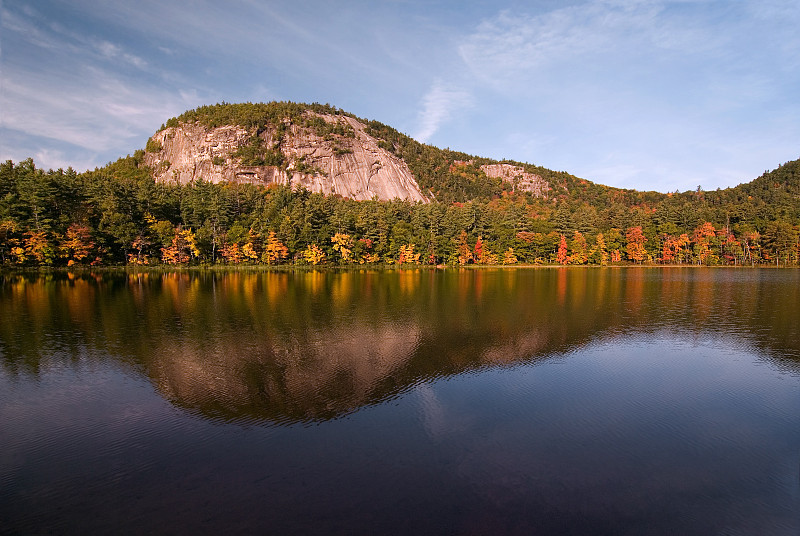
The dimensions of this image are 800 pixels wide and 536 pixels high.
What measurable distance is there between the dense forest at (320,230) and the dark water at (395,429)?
41.5m

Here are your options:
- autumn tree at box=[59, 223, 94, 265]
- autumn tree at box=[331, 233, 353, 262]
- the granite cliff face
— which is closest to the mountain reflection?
autumn tree at box=[59, 223, 94, 265]

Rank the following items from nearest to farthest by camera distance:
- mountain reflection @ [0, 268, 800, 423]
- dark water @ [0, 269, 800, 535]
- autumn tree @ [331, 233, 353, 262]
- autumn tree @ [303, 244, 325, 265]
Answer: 1. dark water @ [0, 269, 800, 535]
2. mountain reflection @ [0, 268, 800, 423]
3. autumn tree @ [303, 244, 325, 265]
4. autumn tree @ [331, 233, 353, 262]

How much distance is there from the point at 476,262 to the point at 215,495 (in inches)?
2851

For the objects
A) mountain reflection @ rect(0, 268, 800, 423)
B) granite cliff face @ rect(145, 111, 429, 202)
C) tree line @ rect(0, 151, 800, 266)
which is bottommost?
mountain reflection @ rect(0, 268, 800, 423)

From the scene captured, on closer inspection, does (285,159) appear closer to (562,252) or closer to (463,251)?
(463,251)

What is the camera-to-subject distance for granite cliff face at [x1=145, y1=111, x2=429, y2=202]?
12331 centimetres

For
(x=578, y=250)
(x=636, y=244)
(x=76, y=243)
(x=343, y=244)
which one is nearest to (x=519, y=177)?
(x=636, y=244)

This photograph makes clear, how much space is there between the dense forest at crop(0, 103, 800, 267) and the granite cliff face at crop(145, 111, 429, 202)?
43579mm

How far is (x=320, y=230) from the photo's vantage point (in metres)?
67.4

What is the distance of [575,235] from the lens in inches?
3187

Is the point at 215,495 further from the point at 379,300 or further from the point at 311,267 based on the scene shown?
the point at 311,267

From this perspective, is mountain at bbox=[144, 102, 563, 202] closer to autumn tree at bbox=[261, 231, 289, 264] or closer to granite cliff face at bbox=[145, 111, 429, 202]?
granite cliff face at bbox=[145, 111, 429, 202]

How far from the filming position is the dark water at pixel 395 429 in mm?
6109

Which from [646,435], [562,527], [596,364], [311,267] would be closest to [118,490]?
[562,527]
